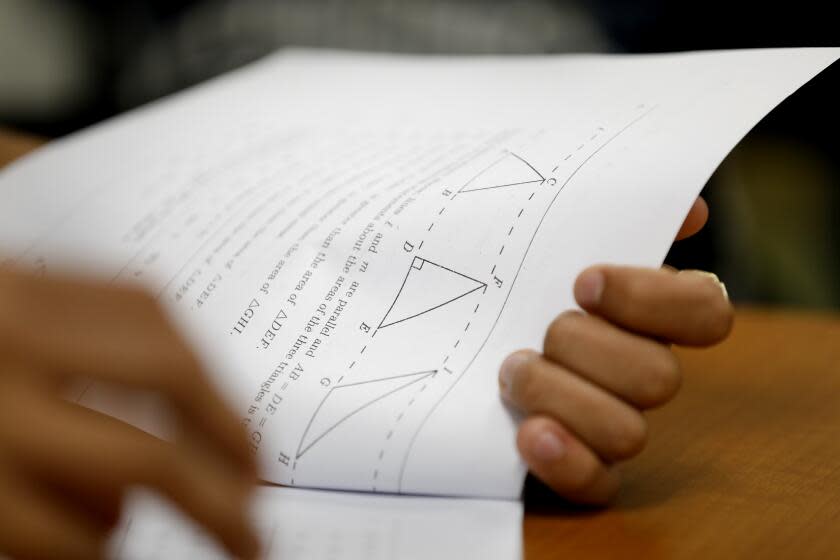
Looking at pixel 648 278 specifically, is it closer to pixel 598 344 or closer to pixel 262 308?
pixel 598 344

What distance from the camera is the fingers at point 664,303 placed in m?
0.35

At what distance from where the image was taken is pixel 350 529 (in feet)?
1.09

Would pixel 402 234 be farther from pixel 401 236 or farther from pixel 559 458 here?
pixel 559 458

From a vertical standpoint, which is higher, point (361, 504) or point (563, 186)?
point (563, 186)

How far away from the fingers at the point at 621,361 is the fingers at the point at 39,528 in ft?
0.59

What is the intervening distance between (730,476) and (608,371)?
0.08 metres

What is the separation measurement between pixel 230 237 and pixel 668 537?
219mm

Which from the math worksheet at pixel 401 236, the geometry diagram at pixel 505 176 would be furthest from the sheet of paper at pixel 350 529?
the geometry diagram at pixel 505 176

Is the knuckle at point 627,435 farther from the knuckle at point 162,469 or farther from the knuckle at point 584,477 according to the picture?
the knuckle at point 162,469

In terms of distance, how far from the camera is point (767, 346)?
0.55m

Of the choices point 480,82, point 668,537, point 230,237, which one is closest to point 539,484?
point 668,537

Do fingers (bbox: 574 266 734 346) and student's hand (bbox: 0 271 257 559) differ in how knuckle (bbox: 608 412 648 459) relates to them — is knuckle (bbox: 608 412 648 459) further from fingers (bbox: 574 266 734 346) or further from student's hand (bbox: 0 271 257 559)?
student's hand (bbox: 0 271 257 559)

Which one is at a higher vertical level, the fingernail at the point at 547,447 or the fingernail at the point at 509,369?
the fingernail at the point at 509,369

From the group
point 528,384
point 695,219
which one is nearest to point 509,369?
point 528,384
